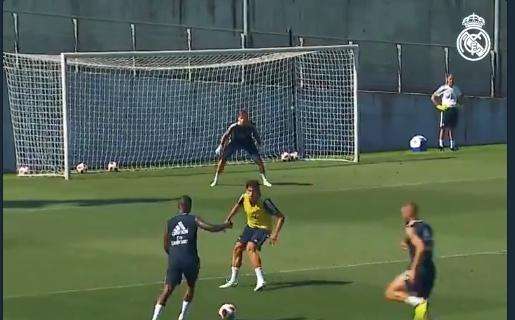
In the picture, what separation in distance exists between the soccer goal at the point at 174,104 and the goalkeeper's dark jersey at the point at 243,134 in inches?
197

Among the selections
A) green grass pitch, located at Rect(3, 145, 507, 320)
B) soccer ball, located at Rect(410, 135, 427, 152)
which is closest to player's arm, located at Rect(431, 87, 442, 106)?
soccer ball, located at Rect(410, 135, 427, 152)

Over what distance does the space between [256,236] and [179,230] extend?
2199 mm

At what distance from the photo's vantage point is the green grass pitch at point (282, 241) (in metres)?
18.1

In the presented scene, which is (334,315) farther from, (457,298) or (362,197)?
(362,197)

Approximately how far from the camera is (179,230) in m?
17.0

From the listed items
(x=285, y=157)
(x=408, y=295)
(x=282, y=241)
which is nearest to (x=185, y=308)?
(x=408, y=295)

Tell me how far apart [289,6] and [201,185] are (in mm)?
13527

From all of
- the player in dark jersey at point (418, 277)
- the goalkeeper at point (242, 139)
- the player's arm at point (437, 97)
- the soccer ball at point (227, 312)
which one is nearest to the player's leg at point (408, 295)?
the player in dark jersey at point (418, 277)

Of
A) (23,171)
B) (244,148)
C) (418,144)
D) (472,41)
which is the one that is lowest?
(23,171)

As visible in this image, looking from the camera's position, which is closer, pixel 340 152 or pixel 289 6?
pixel 340 152

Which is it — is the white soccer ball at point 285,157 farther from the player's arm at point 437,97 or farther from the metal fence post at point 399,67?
the metal fence post at point 399,67

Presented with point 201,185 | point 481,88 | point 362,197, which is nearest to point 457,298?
point 362,197

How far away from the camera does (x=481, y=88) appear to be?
45656mm

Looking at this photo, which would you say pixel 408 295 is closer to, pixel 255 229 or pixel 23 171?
pixel 255 229
